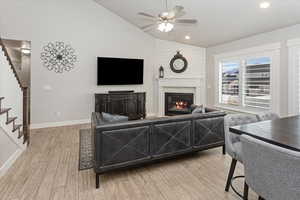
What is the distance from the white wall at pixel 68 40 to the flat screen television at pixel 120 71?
0.25 m

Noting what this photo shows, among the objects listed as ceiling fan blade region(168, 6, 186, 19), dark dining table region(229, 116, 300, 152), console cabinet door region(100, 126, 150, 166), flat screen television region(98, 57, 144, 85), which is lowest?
console cabinet door region(100, 126, 150, 166)

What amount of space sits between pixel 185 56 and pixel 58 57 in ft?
15.0

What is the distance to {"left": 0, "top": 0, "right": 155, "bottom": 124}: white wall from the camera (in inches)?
202

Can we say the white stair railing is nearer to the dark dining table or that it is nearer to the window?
the dark dining table

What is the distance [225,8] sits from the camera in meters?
4.25

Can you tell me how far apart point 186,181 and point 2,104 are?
3.22 metres

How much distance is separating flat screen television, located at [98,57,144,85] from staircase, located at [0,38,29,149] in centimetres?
258

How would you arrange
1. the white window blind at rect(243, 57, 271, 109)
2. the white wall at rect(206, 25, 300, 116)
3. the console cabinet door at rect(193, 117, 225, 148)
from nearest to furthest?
the console cabinet door at rect(193, 117, 225, 148) < the white wall at rect(206, 25, 300, 116) < the white window blind at rect(243, 57, 271, 109)

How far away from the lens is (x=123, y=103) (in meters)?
6.07

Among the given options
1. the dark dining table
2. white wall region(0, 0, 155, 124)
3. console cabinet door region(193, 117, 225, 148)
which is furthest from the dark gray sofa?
white wall region(0, 0, 155, 124)

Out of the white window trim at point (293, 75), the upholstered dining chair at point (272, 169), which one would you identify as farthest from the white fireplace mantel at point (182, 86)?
the upholstered dining chair at point (272, 169)

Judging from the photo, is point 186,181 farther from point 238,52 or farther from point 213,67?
point 213,67

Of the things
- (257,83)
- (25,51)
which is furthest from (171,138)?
(25,51)

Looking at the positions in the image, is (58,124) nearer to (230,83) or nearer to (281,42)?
(230,83)
